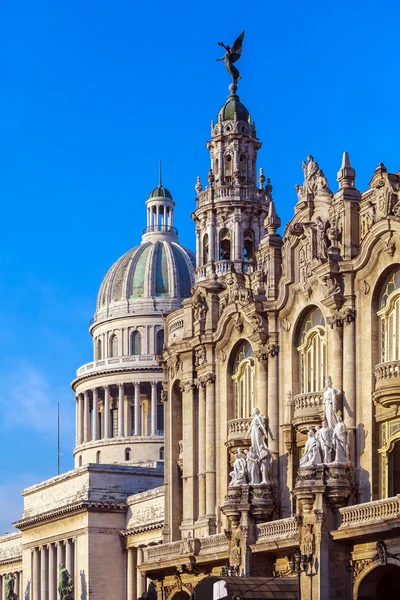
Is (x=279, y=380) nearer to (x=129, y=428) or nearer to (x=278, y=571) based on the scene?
(x=278, y=571)

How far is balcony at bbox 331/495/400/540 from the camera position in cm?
5528

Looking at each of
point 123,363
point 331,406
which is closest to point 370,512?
point 331,406

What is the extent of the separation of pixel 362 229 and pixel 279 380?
9.76 meters

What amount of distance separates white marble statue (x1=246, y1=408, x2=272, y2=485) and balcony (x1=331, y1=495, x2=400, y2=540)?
927 cm

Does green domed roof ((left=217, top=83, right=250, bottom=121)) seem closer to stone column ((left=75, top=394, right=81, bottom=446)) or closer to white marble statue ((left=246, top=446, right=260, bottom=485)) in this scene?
white marble statue ((left=246, top=446, right=260, bottom=485))

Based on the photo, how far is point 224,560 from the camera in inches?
2773

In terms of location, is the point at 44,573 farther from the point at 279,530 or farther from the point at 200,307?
the point at 279,530

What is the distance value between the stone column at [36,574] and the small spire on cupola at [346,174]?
69872mm

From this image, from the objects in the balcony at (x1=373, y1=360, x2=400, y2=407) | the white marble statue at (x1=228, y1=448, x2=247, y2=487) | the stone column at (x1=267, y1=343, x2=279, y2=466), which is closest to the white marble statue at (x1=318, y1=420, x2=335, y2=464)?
the balcony at (x1=373, y1=360, x2=400, y2=407)

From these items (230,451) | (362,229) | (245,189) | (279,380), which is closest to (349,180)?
(362,229)

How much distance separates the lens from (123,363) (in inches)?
5763

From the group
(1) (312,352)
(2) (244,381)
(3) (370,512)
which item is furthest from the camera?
(2) (244,381)

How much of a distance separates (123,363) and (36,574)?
88.9 ft

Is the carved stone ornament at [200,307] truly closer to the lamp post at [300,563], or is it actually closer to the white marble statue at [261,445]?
the white marble statue at [261,445]
